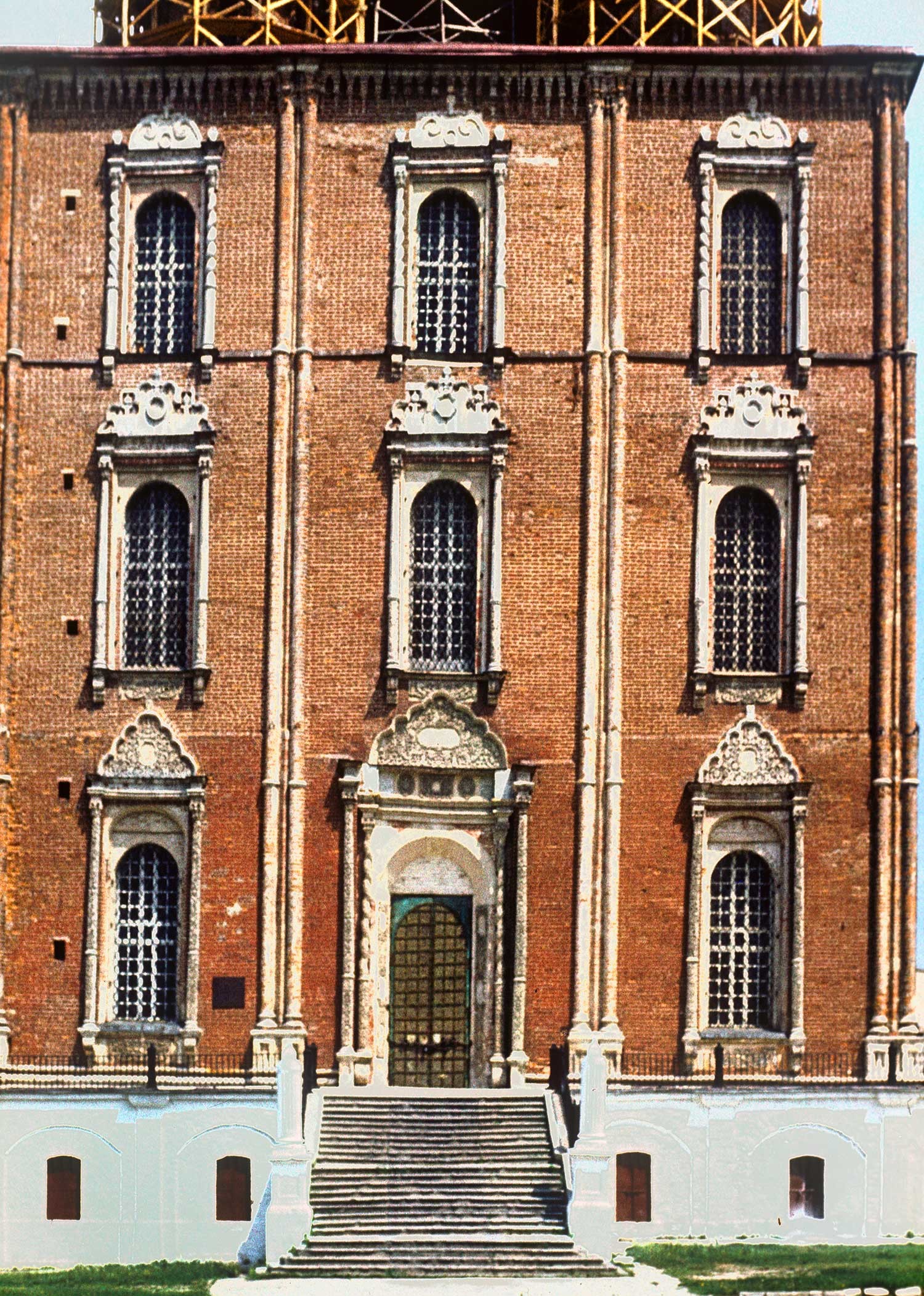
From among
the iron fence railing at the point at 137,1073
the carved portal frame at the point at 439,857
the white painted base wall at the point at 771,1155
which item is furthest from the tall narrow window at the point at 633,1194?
the iron fence railing at the point at 137,1073

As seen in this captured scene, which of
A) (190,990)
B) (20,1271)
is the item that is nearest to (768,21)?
(190,990)

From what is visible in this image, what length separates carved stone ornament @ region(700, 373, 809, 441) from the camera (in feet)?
116

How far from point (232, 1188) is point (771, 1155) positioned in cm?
747

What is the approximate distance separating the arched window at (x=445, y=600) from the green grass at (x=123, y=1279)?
9230 millimetres

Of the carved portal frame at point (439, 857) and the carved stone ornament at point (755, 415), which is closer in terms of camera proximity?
the carved portal frame at point (439, 857)

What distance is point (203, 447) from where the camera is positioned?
35125 millimetres

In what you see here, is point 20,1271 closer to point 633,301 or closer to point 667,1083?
point 667,1083

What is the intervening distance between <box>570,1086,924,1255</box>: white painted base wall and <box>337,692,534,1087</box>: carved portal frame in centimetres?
237

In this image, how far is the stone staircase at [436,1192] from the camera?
3000 centimetres

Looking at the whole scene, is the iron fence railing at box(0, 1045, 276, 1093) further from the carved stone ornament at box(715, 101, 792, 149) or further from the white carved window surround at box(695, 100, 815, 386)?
the carved stone ornament at box(715, 101, 792, 149)

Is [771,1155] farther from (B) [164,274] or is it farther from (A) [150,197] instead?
(A) [150,197]

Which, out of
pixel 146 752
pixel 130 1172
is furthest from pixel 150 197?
pixel 130 1172

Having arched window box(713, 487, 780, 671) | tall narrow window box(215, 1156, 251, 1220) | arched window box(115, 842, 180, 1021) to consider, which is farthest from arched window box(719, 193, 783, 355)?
tall narrow window box(215, 1156, 251, 1220)

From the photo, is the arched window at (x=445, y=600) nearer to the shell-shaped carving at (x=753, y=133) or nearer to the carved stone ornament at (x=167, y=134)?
the carved stone ornament at (x=167, y=134)
